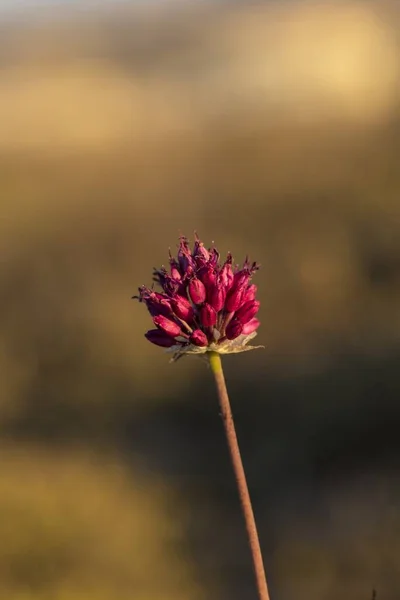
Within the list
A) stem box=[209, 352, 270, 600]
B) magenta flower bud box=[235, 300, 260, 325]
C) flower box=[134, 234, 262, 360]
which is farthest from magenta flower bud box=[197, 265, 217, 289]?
stem box=[209, 352, 270, 600]

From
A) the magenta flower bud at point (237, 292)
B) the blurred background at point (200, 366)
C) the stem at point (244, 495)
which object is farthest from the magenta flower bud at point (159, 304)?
the blurred background at point (200, 366)

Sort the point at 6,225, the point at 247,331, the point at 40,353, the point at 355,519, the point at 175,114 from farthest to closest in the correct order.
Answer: the point at 175,114 → the point at 6,225 → the point at 40,353 → the point at 355,519 → the point at 247,331

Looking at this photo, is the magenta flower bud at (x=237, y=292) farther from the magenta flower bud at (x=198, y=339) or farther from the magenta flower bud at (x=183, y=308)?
the magenta flower bud at (x=198, y=339)

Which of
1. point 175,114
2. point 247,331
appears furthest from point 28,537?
point 175,114

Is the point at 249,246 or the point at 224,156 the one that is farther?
the point at 224,156

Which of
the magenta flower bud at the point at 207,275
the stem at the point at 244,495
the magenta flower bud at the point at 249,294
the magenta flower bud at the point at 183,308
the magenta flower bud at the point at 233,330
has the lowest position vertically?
the stem at the point at 244,495

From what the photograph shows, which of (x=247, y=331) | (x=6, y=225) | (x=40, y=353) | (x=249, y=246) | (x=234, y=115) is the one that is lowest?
(x=247, y=331)

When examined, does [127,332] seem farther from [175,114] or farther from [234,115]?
[175,114]

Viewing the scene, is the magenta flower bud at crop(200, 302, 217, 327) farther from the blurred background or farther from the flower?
the blurred background
